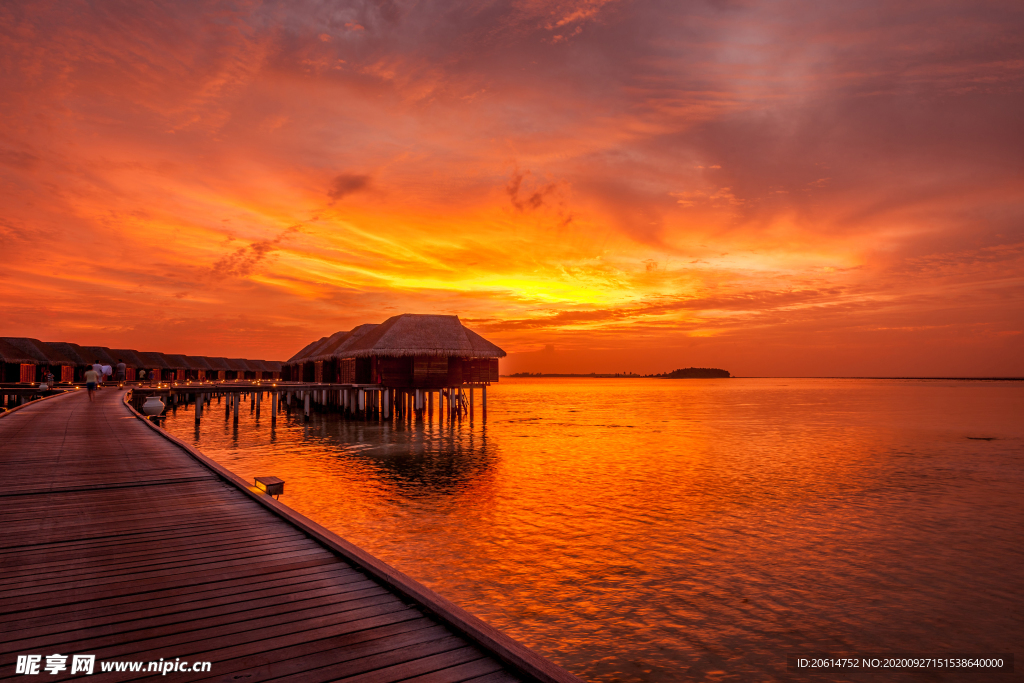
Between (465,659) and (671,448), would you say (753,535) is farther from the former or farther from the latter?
(671,448)

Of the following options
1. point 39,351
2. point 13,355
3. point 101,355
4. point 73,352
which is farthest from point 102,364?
point 13,355

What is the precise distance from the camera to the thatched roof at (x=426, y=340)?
33719 mm

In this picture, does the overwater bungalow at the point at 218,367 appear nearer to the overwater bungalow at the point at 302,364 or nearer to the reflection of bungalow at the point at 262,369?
the reflection of bungalow at the point at 262,369

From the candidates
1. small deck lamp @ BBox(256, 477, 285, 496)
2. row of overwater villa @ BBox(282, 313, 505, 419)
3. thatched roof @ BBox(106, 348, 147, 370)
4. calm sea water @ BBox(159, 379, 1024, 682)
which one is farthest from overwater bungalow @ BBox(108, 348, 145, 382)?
small deck lamp @ BBox(256, 477, 285, 496)

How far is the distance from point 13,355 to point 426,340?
119ft

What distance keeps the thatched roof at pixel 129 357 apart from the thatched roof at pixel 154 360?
47 centimetres

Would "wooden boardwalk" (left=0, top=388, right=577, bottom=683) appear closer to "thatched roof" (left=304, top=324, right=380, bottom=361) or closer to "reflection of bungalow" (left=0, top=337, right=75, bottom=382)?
"thatched roof" (left=304, top=324, right=380, bottom=361)

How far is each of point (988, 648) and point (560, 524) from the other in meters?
7.11

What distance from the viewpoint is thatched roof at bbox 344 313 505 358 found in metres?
33.7

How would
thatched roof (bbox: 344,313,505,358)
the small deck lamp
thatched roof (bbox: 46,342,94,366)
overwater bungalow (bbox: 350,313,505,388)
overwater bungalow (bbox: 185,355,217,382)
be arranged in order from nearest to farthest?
1. the small deck lamp
2. thatched roof (bbox: 344,313,505,358)
3. overwater bungalow (bbox: 350,313,505,388)
4. thatched roof (bbox: 46,342,94,366)
5. overwater bungalow (bbox: 185,355,217,382)

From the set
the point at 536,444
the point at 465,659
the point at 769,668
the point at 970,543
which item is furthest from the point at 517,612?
the point at 536,444

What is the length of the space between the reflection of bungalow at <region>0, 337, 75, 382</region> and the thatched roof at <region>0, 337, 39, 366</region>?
12cm

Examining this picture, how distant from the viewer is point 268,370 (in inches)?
3841

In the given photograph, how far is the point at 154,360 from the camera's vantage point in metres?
72.8
